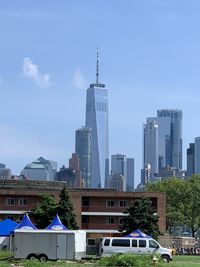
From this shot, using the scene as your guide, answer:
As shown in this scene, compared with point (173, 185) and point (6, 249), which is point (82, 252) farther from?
point (173, 185)

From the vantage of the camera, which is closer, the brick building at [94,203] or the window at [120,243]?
the window at [120,243]

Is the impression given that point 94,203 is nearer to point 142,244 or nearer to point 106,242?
point 142,244

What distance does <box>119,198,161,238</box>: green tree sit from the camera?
3039 inches

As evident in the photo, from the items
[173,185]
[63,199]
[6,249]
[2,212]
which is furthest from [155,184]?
[6,249]

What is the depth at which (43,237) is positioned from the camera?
43.4m

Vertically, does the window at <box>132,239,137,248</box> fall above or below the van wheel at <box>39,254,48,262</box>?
above

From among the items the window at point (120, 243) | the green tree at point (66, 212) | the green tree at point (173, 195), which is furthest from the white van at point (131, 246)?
the green tree at point (173, 195)

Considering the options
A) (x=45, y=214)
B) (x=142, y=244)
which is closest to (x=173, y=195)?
(x=45, y=214)

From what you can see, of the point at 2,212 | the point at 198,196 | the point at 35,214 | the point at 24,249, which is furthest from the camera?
the point at 198,196

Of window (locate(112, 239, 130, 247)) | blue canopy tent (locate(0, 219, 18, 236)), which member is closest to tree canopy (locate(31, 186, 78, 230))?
blue canopy tent (locate(0, 219, 18, 236))

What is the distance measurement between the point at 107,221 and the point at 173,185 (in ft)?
70.7

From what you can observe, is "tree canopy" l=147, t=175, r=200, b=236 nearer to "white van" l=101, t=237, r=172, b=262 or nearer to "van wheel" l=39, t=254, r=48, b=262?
"white van" l=101, t=237, r=172, b=262

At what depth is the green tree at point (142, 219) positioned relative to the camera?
7719 cm

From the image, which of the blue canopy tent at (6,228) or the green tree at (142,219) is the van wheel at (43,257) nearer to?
the blue canopy tent at (6,228)
